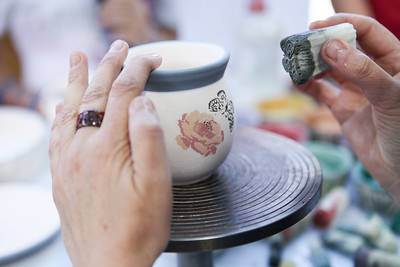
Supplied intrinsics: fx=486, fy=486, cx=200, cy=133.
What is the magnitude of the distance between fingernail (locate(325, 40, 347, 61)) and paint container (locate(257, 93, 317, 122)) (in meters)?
0.63

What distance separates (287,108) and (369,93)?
682 mm

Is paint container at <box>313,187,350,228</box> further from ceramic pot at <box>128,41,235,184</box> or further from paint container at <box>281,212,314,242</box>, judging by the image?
ceramic pot at <box>128,41,235,184</box>

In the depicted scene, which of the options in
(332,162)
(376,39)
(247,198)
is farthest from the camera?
(332,162)

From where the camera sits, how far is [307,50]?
0.56 metres

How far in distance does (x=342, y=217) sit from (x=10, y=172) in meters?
0.67

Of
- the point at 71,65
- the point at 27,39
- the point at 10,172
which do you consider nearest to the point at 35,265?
the point at 10,172

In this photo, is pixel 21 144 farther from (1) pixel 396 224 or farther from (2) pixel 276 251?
(1) pixel 396 224

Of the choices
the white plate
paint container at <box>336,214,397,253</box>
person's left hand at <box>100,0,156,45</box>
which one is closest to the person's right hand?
paint container at <box>336,214,397,253</box>

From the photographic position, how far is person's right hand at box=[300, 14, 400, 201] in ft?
1.94

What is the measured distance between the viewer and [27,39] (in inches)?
58.4

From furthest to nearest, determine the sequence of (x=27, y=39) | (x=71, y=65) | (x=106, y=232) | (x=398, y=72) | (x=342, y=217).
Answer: (x=27, y=39) → (x=342, y=217) → (x=398, y=72) → (x=71, y=65) → (x=106, y=232)

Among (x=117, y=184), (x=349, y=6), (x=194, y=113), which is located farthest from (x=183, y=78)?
(x=349, y=6)

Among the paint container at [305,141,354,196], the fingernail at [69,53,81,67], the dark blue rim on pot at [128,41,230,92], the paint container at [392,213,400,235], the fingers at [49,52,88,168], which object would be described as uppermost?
the dark blue rim on pot at [128,41,230,92]

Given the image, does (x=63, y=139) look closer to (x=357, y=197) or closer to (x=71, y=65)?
(x=71, y=65)
